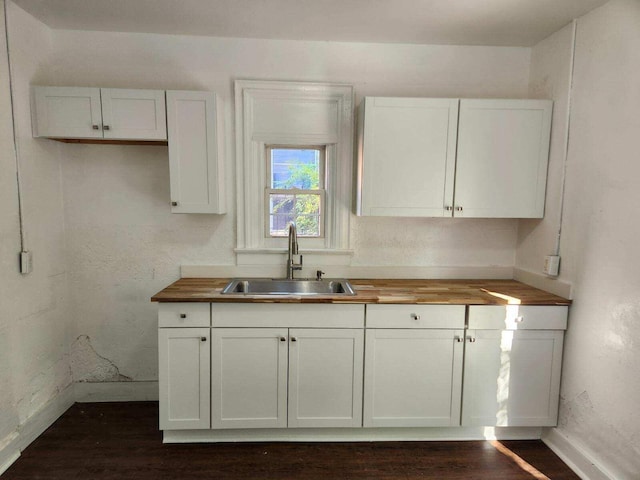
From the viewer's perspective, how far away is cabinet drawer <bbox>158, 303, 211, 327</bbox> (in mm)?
2160

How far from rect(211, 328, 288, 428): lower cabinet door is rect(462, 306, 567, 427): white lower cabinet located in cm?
112

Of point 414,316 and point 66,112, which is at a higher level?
point 66,112

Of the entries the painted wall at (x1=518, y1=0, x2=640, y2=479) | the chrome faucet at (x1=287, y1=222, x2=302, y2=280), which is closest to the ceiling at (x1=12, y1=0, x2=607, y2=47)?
the painted wall at (x1=518, y1=0, x2=640, y2=479)

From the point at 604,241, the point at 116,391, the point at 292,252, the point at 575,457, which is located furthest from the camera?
the point at 116,391

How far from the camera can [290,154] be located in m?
2.73

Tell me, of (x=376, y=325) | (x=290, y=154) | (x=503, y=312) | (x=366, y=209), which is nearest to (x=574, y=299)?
(x=503, y=312)

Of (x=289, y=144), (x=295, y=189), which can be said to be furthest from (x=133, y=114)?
(x=295, y=189)

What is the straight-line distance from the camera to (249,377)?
222 centimetres

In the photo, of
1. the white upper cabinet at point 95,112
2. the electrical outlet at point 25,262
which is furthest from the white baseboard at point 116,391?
the white upper cabinet at point 95,112

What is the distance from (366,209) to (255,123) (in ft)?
3.25

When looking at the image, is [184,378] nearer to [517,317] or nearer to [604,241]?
[517,317]

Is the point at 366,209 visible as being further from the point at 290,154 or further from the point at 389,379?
the point at 389,379

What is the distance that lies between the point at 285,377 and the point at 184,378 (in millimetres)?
593

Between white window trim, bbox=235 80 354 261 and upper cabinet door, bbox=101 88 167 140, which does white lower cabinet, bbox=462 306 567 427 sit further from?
upper cabinet door, bbox=101 88 167 140
